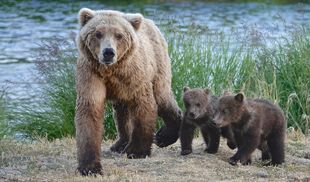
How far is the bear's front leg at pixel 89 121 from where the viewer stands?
8234 millimetres

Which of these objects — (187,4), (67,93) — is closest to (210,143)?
(67,93)

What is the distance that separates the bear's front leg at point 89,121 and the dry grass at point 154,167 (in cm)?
16

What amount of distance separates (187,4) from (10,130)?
22774 mm

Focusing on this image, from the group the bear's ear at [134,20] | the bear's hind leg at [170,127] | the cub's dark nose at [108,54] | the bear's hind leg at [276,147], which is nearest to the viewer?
the cub's dark nose at [108,54]

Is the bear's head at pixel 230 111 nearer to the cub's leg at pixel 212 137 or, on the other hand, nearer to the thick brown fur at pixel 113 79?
the cub's leg at pixel 212 137

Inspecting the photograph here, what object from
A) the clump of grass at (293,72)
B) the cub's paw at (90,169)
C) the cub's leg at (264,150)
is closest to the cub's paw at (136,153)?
the cub's paw at (90,169)

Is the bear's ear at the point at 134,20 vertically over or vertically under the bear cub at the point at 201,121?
over

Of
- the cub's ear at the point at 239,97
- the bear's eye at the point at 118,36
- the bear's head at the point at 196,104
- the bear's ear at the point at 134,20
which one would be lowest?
the bear's head at the point at 196,104

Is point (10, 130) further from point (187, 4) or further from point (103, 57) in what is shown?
point (187, 4)

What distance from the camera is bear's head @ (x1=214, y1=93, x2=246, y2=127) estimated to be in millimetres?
8680

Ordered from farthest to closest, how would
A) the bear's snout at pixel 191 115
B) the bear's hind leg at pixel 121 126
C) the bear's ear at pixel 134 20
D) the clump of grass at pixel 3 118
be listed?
the clump of grass at pixel 3 118 → the bear's hind leg at pixel 121 126 → the bear's snout at pixel 191 115 → the bear's ear at pixel 134 20

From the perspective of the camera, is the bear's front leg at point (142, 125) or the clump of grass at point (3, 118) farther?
the clump of grass at point (3, 118)

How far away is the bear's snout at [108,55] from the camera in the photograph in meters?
8.03

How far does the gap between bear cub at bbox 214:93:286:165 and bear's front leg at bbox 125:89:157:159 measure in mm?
648
